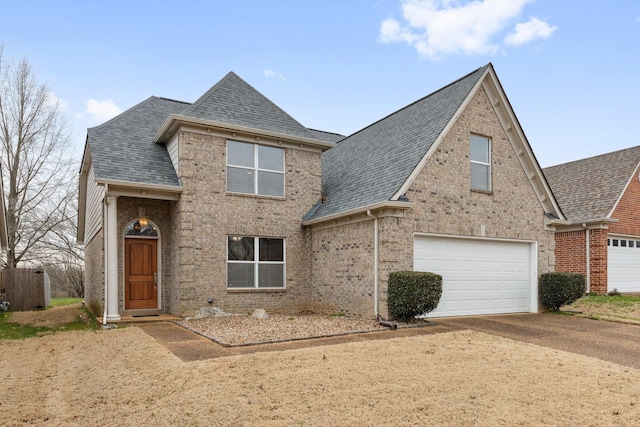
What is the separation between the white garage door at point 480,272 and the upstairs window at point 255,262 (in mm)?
4159

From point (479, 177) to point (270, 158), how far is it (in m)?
6.07

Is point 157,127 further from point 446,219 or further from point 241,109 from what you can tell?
point 446,219

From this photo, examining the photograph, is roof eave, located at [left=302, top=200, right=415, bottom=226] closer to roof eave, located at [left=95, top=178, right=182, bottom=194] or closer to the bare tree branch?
roof eave, located at [left=95, top=178, right=182, bottom=194]

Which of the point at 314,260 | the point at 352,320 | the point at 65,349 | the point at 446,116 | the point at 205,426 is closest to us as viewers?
the point at 205,426

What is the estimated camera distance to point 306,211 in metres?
13.4

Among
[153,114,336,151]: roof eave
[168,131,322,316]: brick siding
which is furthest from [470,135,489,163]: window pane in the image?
[168,131,322,316]: brick siding

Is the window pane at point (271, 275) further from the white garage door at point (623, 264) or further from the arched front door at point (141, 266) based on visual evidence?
the white garage door at point (623, 264)

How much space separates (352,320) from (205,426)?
276 inches

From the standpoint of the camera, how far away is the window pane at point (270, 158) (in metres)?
12.9

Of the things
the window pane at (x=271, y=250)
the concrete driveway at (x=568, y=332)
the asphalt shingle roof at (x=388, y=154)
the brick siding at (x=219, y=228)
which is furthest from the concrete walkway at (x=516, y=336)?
the asphalt shingle roof at (x=388, y=154)

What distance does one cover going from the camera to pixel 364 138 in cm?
1616

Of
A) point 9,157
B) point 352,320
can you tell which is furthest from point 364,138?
point 9,157

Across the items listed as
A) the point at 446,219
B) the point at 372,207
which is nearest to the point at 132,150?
the point at 372,207

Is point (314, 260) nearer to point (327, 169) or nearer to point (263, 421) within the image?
point (327, 169)
